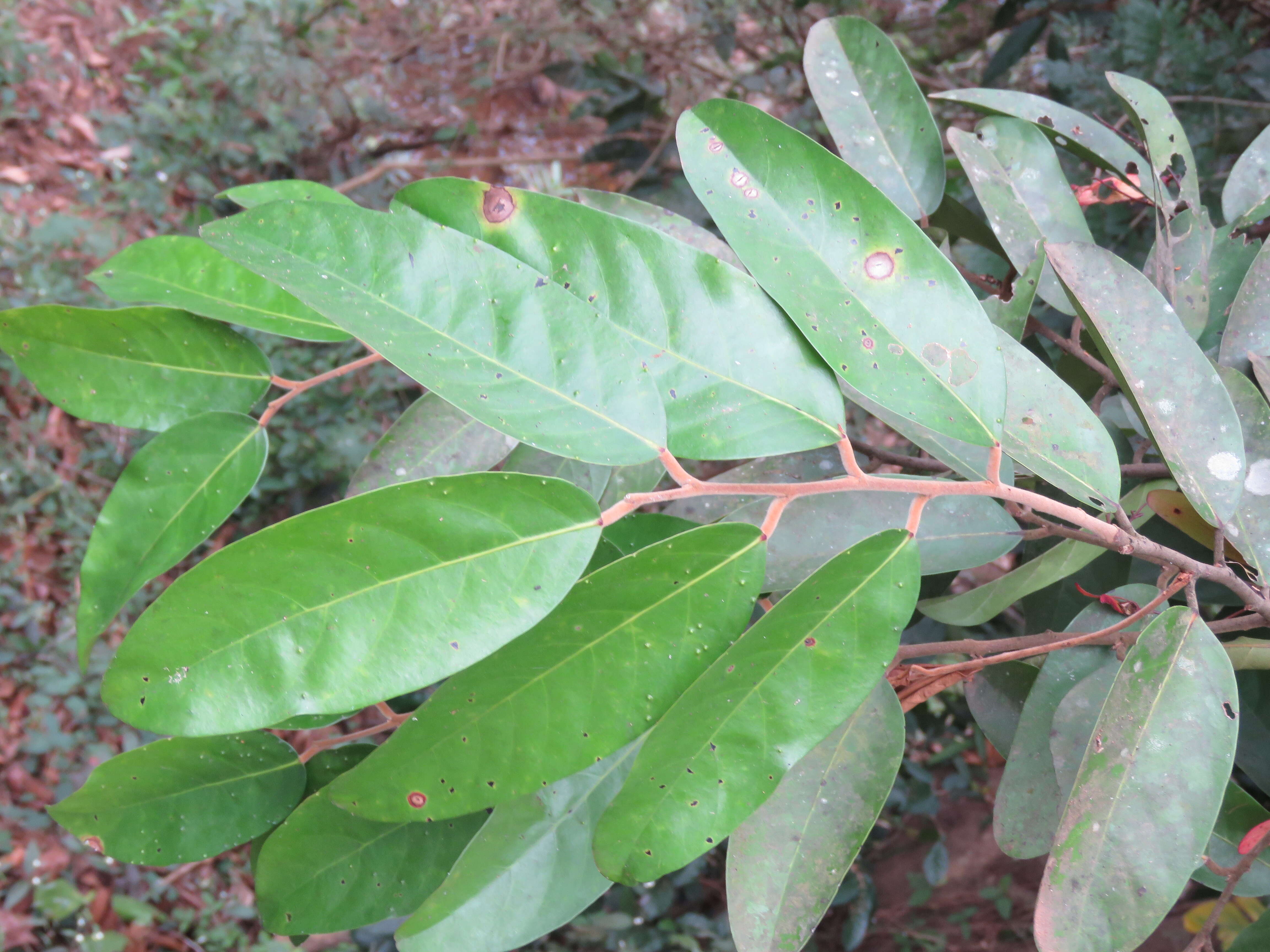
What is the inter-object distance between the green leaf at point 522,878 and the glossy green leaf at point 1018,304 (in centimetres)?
42

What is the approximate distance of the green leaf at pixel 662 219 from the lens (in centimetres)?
65

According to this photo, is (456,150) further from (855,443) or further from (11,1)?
(855,443)

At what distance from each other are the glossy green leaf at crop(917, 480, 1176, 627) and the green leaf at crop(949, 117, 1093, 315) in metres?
0.17

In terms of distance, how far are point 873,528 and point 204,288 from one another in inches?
20.8

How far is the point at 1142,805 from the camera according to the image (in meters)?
0.45

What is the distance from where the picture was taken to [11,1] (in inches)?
103

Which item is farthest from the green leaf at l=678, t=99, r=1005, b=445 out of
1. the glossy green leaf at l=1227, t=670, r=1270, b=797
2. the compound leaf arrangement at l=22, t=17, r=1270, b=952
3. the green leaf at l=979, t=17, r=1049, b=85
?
the green leaf at l=979, t=17, r=1049, b=85

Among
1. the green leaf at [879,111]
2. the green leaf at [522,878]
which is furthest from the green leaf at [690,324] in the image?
the green leaf at [879,111]

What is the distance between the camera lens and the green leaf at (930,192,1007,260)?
78 cm

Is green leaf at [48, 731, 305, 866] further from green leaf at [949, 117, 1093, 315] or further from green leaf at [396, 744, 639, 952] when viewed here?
green leaf at [949, 117, 1093, 315]

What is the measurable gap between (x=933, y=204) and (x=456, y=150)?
244 cm

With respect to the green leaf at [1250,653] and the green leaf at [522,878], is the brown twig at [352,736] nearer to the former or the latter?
the green leaf at [522,878]

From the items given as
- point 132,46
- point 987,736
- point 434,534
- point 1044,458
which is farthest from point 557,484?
point 132,46

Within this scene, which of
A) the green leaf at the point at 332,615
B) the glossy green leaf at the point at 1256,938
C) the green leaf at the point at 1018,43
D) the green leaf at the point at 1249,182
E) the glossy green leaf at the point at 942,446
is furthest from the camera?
the green leaf at the point at 1018,43
